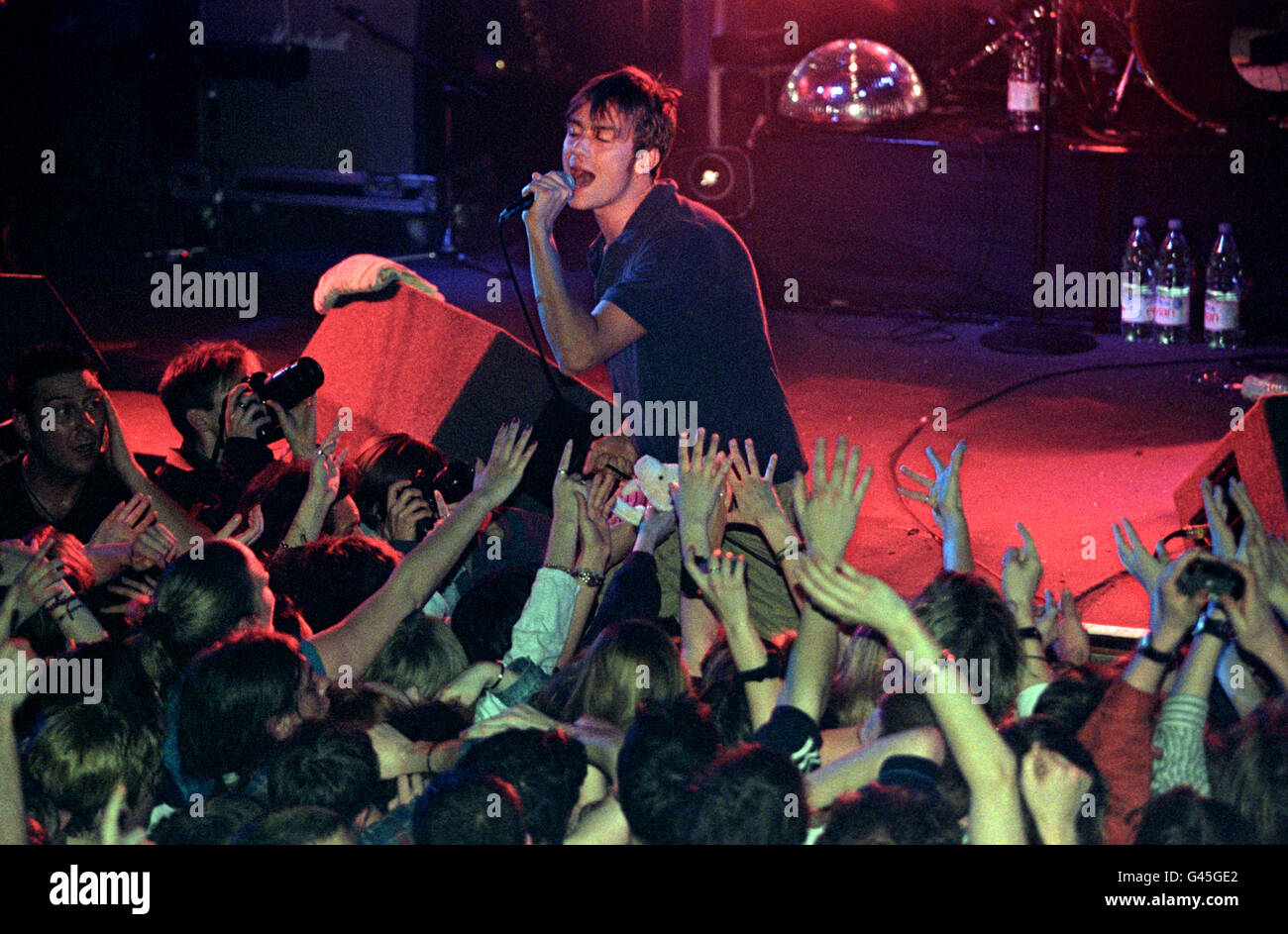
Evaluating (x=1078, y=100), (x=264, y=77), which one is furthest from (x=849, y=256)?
(x=264, y=77)

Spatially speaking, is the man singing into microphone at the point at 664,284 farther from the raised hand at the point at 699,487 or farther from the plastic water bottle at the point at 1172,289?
the plastic water bottle at the point at 1172,289

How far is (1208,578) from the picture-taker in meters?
2.21

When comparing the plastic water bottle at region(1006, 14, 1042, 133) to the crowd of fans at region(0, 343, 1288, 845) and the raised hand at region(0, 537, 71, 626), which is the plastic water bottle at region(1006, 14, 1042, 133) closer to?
the crowd of fans at region(0, 343, 1288, 845)

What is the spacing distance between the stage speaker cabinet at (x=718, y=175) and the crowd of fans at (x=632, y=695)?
503cm

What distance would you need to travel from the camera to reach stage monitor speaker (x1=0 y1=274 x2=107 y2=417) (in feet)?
16.2

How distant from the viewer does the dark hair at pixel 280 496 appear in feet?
12.0

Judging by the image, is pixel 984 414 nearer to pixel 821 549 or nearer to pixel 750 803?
pixel 821 549

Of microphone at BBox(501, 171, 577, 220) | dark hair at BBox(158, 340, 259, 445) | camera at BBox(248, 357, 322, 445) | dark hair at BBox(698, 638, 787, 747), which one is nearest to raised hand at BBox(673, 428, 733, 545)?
dark hair at BBox(698, 638, 787, 747)

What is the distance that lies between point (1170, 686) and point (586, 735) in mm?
982

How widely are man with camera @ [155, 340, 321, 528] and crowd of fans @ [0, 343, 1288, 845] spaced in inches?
28.5

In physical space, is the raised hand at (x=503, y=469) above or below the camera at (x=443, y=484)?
above

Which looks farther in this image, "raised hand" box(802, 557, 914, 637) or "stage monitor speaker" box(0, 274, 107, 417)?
"stage monitor speaker" box(0, 274, 107, 417)

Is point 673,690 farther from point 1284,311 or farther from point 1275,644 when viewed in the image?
point 1284,311

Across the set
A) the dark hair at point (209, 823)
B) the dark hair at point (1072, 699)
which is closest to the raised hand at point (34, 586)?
the dark hair at point (209, 823)
